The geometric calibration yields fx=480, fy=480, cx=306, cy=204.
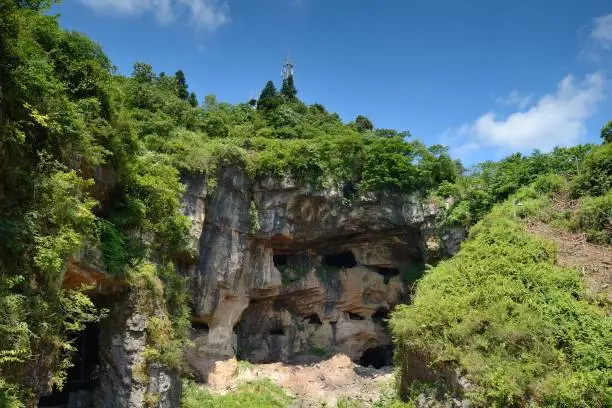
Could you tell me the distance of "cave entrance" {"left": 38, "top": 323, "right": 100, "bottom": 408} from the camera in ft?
45.6

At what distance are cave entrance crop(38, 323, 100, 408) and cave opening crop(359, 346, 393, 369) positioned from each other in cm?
1378

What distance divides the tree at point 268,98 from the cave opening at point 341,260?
10.7 meters

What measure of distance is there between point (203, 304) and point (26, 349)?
11.5 m

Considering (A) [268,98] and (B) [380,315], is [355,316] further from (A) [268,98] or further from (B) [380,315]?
(A) [268,98]

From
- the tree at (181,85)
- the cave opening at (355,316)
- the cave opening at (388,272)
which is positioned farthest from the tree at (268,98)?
the cave opening at (355,316)

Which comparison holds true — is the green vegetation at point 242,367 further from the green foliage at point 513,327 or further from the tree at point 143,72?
the tree at point 143,72

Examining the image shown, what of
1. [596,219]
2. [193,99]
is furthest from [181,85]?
[596,219]

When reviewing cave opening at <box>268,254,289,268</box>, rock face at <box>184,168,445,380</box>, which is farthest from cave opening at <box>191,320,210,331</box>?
cave opening at <box>268,254,289,268</box>

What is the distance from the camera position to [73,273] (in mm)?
11258

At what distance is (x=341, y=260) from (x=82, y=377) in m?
14.6

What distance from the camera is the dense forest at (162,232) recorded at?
29.0 ft

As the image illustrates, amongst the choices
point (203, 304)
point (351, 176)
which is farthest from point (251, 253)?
point (351, 176)

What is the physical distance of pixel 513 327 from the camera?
1096 cm

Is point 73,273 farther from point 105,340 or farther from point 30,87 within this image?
point 30,87
